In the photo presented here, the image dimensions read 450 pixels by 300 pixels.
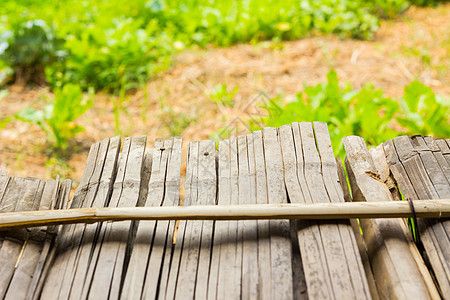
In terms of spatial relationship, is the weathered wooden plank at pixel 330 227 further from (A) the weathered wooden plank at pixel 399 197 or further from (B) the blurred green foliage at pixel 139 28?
(B) the blurred green foliage at pixel 139 28

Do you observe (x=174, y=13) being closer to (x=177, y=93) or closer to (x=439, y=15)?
(x=177, y=93)

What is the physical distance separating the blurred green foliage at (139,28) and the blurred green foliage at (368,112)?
208 centimetres

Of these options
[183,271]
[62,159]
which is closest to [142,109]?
[62,159]

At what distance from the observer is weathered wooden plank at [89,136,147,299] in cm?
132

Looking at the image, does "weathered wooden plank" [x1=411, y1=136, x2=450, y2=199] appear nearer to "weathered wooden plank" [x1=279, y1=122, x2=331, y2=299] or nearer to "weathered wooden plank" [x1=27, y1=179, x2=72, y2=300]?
"weathered wooden plank" [x1=279, y1=122, x2=331, y2=299]

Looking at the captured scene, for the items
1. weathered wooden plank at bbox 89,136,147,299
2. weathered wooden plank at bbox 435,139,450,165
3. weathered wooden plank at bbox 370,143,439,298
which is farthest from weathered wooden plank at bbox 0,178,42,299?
weathered wooden plank at bbox 435,139,450,165

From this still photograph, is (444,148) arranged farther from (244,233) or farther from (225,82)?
(225,82)

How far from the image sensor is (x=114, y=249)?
4.66 ft

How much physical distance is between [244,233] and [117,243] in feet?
1.64

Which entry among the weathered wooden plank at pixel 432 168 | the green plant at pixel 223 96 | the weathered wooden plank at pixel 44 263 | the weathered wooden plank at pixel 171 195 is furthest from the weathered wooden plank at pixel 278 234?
the green plant at pixel 223 96

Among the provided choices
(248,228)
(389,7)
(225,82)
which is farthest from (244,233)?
(389,7)

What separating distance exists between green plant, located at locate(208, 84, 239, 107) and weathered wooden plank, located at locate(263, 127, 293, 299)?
2025 mm

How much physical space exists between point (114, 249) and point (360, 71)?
380 centimetres

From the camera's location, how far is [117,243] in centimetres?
144
